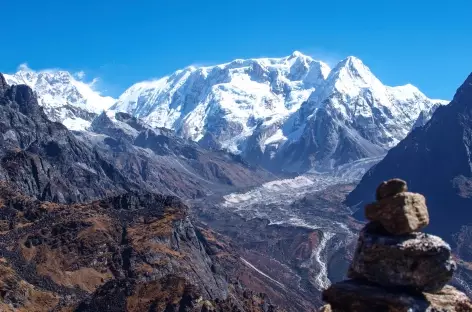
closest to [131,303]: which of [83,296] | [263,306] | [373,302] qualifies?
[83,296]

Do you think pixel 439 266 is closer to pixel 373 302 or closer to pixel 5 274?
pixel 373 302

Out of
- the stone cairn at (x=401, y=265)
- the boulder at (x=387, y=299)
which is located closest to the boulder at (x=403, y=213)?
the stone cairn at (x=401, y=265)

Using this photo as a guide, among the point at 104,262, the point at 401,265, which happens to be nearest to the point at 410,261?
the point at 401,265

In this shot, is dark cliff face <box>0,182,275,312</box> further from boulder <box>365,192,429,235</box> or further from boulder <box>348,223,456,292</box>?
boulder <box>365,192,429,235</box>

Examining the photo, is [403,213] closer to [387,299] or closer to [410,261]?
[410,261]

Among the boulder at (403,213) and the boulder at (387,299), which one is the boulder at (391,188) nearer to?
the boulder at (403,213)

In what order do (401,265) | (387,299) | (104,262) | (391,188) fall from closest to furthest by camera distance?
(387,299), (401,265), (391,188), (104,262)
